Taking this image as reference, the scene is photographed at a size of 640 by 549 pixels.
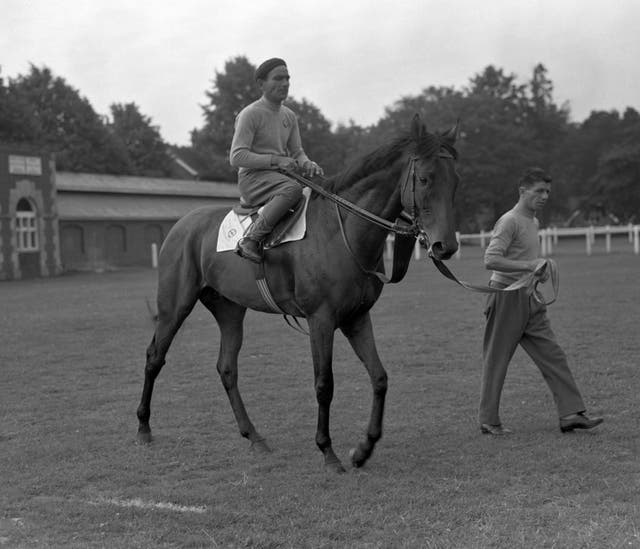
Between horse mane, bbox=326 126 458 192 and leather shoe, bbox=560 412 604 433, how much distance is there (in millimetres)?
2617

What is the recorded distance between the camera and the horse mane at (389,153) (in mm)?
5270

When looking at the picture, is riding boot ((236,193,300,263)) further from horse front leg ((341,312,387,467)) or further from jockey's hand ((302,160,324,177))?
horse front leg ((341,312,387,467))

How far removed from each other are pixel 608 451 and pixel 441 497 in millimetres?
1744

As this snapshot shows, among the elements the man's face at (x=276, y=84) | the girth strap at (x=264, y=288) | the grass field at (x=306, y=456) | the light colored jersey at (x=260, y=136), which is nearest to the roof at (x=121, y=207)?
the grass field at (x=306, y=456)

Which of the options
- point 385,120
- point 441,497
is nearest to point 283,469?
point 441,497

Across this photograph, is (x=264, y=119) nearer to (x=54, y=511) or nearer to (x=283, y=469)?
(x=283, y=469)

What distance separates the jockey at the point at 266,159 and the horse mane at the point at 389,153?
39cm

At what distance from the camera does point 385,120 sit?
263 ft

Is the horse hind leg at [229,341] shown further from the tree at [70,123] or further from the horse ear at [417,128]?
the tree at [70,123]

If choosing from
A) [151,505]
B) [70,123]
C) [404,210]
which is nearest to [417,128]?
[404,210]

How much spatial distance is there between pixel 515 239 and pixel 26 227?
3605 cm

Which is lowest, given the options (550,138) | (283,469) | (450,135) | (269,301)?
(283,469)

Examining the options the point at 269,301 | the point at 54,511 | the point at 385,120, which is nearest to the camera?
the point at 54,511

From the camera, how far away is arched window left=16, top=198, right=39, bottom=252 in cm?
3794
